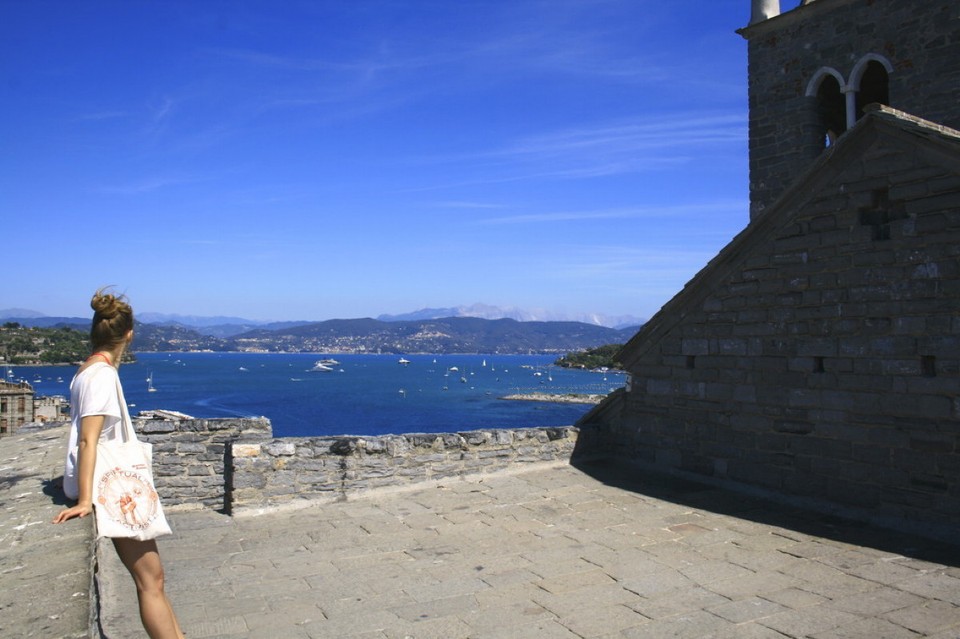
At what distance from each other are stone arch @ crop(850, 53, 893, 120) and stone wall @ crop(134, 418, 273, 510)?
10770mm

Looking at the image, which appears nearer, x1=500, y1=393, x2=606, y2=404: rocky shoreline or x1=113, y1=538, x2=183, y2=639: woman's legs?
x1=113, y1=538, x2=183, y2=639: woman's legs

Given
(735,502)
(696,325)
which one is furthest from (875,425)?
(696,325)

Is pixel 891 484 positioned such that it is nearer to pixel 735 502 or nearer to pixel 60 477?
pixel 735 502

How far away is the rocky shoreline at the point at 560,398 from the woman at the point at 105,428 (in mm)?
88033

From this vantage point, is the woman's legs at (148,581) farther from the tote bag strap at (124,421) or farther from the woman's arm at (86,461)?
the tote bag strap at (124,421)

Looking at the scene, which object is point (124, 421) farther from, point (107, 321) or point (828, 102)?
point (828, 102)

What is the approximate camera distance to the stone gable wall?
22.7 feet

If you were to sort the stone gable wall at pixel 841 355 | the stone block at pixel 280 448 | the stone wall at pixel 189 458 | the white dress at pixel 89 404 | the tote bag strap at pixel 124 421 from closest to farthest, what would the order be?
1. the white dress at pixel 89 404
2. the tote bag strap at pixel 124 421
3. the stone gable wall at pixel 841 355
4. the stone block at pixel 280 448
5. the stone wall at pixel 189 458

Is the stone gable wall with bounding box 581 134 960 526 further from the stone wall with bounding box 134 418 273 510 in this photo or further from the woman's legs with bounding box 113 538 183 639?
the woman's legs with bounding box 113 538 183 639

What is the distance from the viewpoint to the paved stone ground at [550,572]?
15.9 ft

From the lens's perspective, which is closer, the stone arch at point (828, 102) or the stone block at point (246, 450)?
the stone block at point (246, 450)

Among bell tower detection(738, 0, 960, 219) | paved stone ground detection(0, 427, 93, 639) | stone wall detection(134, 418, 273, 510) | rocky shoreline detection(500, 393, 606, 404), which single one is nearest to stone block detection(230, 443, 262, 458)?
paved stone ground detection(0, 427, 93, 639)

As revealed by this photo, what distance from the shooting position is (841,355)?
7.71m

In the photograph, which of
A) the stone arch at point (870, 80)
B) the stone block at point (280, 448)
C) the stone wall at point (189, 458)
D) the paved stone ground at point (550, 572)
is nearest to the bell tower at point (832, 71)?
the stone arch at point (870, 80)
